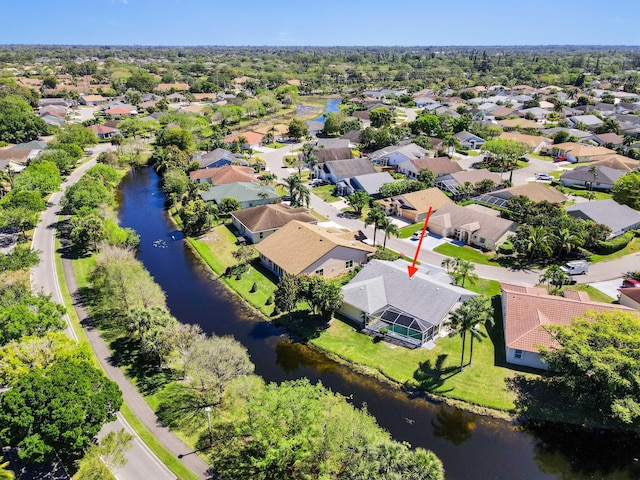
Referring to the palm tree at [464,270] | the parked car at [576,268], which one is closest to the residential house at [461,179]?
the parked car at [576,268]

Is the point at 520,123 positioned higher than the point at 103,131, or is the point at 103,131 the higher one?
the point at 103,131

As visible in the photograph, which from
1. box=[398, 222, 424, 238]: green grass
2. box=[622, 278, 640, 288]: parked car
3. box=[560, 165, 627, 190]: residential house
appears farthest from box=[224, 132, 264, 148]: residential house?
box=[622, 278, 640, 288]: parked car

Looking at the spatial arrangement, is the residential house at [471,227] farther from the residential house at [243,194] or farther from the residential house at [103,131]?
the residential house at [103,131]

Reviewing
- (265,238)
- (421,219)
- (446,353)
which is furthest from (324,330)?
(421,219)

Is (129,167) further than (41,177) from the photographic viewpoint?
Yes

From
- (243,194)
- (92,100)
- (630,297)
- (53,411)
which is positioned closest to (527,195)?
(630,297)

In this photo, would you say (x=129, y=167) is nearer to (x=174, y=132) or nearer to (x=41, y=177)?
(x=174, y=132)

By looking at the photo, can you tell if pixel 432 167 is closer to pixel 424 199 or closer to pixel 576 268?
pixel 424 199
